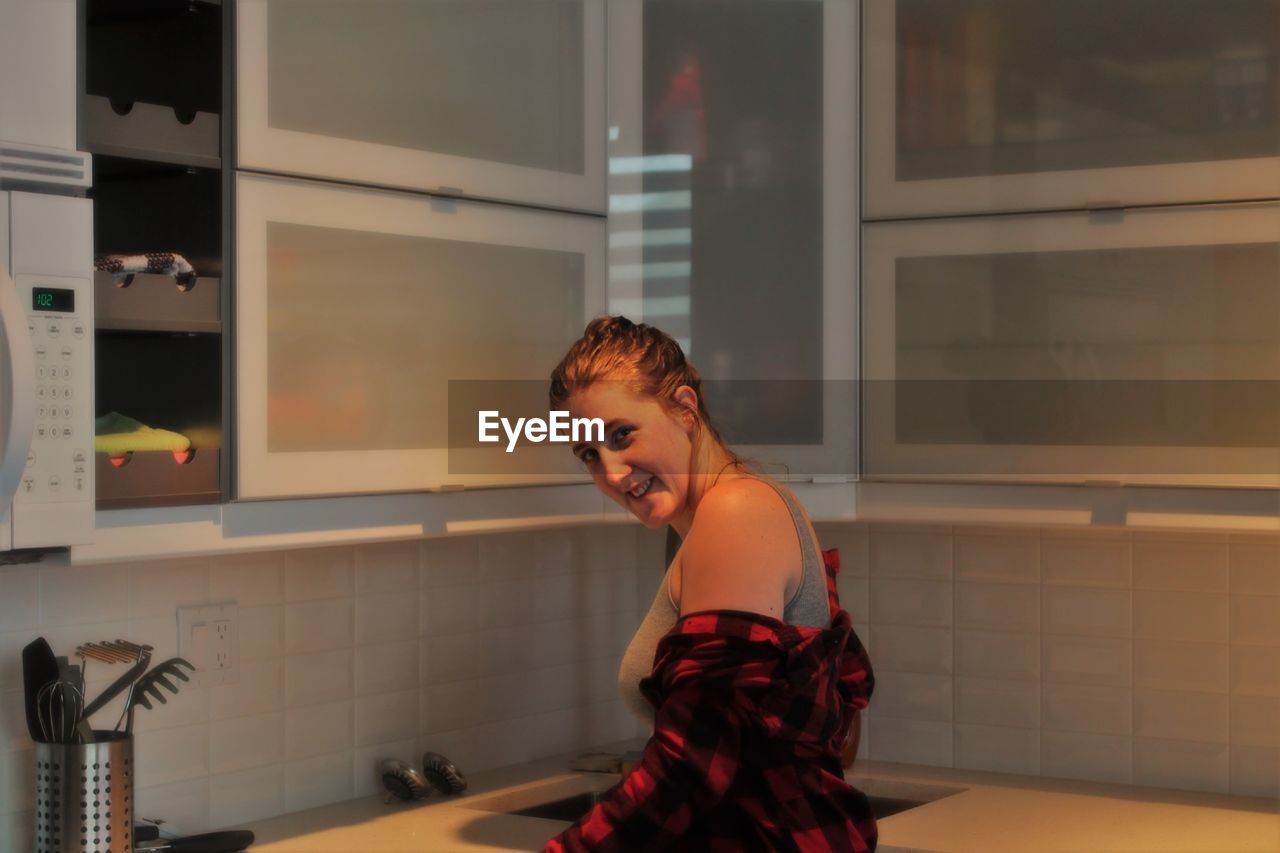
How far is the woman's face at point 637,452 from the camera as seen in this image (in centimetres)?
162

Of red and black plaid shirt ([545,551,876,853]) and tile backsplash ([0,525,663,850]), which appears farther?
tile backsplash ([0,525,663,850])

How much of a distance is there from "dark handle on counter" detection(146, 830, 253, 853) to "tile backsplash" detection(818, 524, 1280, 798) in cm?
113

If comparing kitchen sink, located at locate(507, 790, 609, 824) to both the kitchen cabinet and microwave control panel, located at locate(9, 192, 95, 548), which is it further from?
microwave control panel, located at locate(9, 192, 95, 548)

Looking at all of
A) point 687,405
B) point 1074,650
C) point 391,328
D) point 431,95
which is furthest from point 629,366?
point 1074,650

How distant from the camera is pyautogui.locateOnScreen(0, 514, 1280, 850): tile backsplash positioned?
7.41 feet

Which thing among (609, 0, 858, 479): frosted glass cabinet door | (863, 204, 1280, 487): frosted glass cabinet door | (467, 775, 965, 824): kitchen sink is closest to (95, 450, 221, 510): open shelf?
(609, 0, 858, 479): frosted glass cabinet door

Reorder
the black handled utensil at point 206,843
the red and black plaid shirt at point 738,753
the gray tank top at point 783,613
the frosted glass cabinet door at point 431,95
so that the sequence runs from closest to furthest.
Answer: the red and black plaid shirt at point 738,753 → the gray tank top at point 783,613 → the frosted glass cabinet door at point 431,95 → the black handled utensil at point 206,843

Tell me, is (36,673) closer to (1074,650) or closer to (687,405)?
(687,405)

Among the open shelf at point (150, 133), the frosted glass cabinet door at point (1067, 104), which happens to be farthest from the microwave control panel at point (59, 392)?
the frosted glass cabinet door at point (1067, 104)

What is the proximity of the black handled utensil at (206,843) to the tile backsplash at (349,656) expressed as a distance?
10cm

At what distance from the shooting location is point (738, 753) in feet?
4.62

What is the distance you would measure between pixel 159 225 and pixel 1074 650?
5.24 ft

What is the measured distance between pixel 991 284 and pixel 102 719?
1397mm

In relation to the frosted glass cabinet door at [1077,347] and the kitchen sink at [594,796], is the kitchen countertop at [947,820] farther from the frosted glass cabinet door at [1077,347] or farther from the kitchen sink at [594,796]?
the frosted glass cabinet door at [1077,347]
